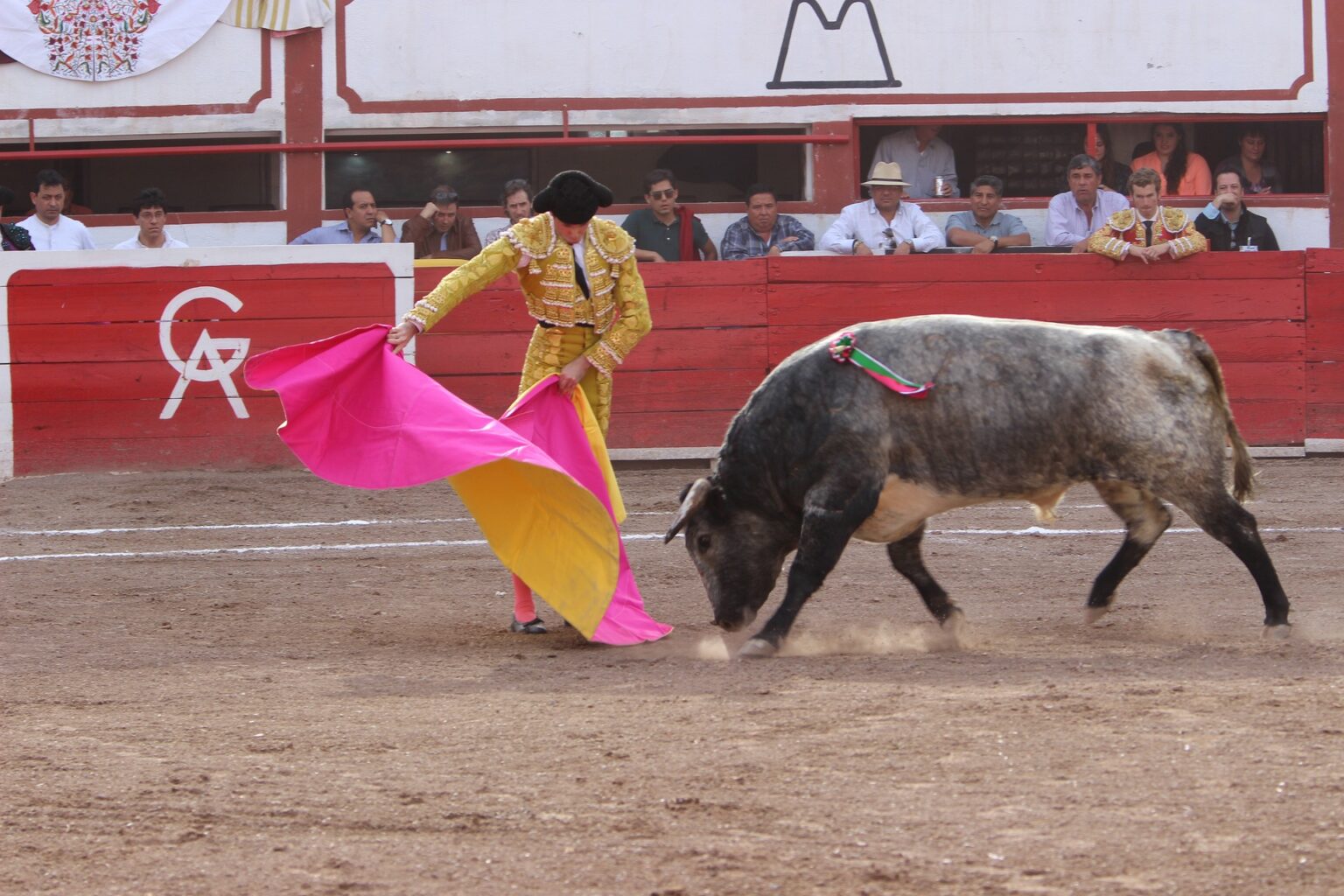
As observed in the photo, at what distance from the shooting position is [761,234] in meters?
9.83

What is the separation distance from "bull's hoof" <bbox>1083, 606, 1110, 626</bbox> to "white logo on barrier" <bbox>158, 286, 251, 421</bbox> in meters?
5.02

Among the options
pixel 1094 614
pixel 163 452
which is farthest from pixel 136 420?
pixel 1094 614

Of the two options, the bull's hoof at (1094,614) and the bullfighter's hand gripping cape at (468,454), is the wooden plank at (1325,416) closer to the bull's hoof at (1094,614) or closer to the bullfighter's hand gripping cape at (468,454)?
the bull's hoof at (1094,614)

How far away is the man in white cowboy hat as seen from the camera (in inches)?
381

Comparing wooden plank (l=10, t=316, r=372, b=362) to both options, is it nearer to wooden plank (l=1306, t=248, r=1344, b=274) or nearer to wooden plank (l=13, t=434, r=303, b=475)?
wooden plank (l=13, t=434, r=303, b=475)

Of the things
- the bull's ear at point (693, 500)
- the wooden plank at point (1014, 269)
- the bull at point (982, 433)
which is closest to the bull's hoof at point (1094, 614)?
the bull at point (982, 433)

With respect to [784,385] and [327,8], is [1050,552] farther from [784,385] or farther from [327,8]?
[327,8]

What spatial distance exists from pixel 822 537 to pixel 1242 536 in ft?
3.49

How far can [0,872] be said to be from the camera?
3084 mm

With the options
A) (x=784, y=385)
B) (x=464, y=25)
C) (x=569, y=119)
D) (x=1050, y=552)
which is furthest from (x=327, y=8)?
(x=784, y=385)

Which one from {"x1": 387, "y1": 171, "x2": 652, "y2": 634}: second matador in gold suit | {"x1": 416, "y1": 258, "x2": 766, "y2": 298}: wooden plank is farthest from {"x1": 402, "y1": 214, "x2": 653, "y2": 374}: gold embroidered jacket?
{"x1": 416, "y1": 258, "x2": 766, "y2": 298}: wooden plank

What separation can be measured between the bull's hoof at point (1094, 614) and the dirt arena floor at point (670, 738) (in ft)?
0.15

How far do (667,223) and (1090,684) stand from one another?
585 centimetres

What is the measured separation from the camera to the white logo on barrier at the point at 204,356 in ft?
29.6
